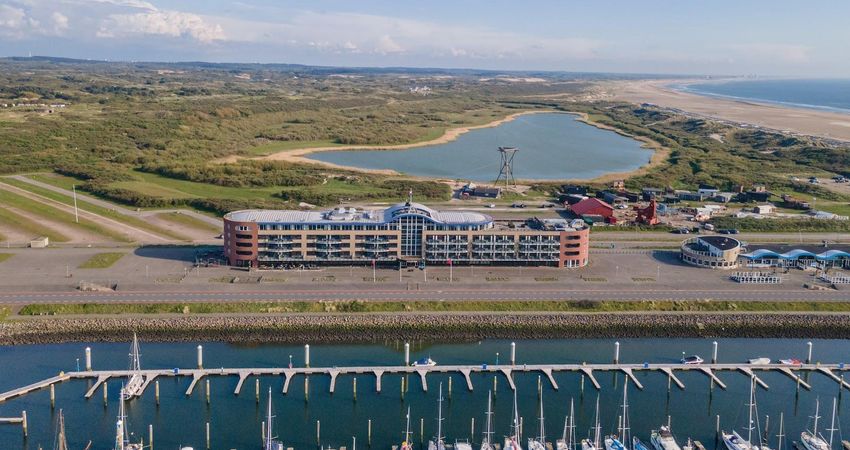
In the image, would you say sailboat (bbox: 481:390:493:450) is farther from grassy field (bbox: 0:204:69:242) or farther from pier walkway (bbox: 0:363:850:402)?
grassy field (bbox: 0:204:69:242)

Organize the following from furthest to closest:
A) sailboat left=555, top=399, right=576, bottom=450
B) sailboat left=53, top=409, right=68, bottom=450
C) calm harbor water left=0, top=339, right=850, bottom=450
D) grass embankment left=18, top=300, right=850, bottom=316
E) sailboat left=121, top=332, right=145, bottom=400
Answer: grass embankment left=18, top=300, right=850, bottom=316
sailboat left=121, top=332, right=145, bottom=400
calm harbor water left=0, top=339, right=850, bottom=450
sailboat left=555, top=399, right=576, bottom=450
sailboat left=53, top=409, right=68, bottom=450

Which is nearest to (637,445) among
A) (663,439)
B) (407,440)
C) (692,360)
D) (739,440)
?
(663,439)

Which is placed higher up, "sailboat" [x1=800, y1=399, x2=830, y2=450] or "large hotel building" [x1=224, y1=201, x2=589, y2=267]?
"large hotel building" [x1=224, y1=201, x2=589, y2=267]

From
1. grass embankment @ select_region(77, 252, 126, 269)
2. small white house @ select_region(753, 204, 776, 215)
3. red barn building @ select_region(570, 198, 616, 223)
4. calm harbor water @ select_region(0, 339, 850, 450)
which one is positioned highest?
red barn building @ select_region(570, 198, 616, 223)

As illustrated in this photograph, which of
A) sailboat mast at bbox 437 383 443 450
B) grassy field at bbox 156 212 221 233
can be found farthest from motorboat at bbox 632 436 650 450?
grassy field at bbox 156 212 221 233

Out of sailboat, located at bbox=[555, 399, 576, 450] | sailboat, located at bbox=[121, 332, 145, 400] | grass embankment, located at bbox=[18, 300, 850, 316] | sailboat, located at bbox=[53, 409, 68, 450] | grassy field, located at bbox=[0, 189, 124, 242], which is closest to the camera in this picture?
sailboat, located at bbox=[53, 409, 68, 450]

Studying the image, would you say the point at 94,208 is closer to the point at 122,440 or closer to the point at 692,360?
the point at 122,440

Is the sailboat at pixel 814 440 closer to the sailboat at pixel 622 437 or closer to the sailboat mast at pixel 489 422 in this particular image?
the sailboat at pixel 622 437
